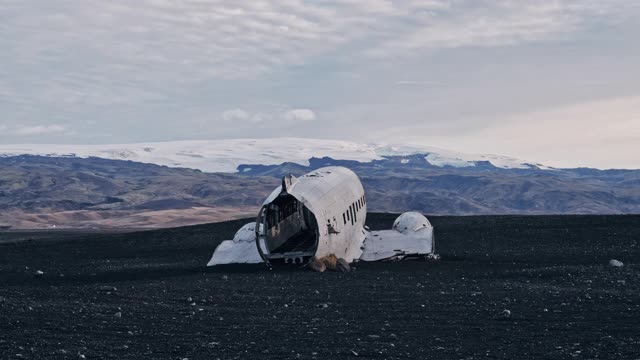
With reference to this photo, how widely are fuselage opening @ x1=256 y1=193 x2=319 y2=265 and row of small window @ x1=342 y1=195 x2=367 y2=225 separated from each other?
1.48m

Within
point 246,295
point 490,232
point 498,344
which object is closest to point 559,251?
point 490,232

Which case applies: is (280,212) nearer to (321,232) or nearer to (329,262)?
(329,262)

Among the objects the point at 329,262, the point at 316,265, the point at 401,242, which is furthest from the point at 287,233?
the point at 316,265

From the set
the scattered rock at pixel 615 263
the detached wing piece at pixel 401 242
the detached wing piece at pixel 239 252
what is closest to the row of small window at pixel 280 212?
the detached wing piece at pixel 239 252

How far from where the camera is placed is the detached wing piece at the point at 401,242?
147 ft

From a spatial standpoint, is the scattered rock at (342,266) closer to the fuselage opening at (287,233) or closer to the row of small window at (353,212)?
the fuselage opening at (287,233)

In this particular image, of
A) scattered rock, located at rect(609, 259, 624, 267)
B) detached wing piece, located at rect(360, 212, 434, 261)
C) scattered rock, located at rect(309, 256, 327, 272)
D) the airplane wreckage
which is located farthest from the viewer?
detached wing piece, located at rect(360, 212, 434, 261)

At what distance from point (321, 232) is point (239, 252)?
6.99 m

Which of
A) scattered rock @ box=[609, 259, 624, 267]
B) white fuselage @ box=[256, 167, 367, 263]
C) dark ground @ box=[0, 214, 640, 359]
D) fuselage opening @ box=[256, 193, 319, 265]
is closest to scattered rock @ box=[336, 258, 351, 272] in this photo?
dark ground @ box=[0, 214, 640, 359]

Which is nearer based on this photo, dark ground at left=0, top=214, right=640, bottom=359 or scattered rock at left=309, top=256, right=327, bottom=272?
dark ground at left=0, top=214, right=640, bottom=359

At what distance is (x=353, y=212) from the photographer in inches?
1860

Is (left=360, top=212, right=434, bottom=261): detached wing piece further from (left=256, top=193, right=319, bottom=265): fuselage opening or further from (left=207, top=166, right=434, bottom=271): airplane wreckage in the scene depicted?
(left=256, top=193, right=319, bottom=265): fuselage opening

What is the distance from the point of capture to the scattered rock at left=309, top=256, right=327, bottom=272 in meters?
40.9

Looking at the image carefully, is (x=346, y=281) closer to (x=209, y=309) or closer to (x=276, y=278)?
(x=276, y=278)
